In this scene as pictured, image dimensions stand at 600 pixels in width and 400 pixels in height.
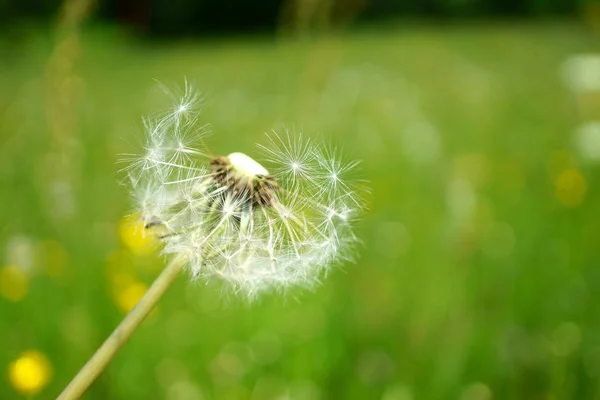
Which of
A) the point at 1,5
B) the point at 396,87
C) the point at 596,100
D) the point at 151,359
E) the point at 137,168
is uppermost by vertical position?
the point at 596,100

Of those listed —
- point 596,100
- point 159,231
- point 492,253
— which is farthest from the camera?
point 596,100

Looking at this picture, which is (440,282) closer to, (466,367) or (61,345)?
(466,367)

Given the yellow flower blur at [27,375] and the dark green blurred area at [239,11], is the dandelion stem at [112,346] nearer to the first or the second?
the yellow flower blur at [27,375]

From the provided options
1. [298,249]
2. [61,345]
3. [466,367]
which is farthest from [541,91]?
[298,249]

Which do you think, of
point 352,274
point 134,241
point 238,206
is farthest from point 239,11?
point 238,206

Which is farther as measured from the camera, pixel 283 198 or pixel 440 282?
pixel 440 282

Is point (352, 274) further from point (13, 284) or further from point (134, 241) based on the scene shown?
point (13, 284)

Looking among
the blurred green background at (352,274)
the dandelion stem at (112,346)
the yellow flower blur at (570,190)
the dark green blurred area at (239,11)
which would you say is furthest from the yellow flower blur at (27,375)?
the dark green blurred area at (239,11)
